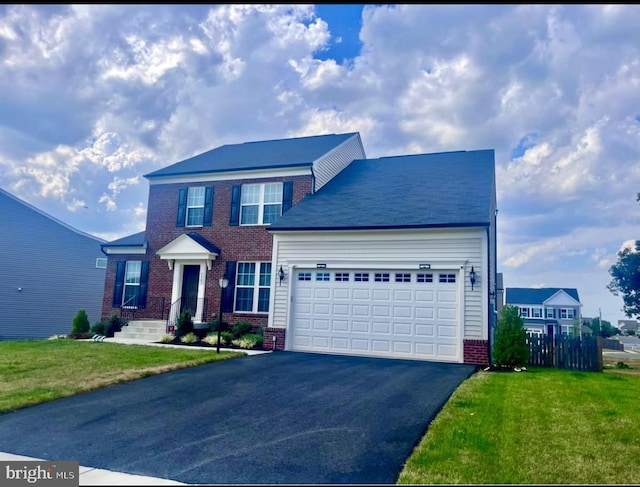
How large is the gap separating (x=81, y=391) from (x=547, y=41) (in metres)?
10.1

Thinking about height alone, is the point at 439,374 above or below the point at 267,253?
below

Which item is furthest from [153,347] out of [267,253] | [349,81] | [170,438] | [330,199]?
[349,81]

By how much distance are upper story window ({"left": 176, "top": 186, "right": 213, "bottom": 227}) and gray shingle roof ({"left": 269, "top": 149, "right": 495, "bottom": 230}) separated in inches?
165

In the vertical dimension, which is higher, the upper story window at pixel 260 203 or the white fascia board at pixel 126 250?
the upper story window at pixel 260 203

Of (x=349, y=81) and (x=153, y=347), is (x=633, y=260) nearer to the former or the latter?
(x=349, y=81)

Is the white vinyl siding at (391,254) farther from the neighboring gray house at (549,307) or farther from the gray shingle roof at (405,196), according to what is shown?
the neighboring gray house at (549,307)

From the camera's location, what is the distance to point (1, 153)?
58.4 ft

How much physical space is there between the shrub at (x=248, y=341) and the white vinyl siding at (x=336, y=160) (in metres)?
6.01

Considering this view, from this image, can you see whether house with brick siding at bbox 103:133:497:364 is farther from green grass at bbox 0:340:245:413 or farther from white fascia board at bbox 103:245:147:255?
green grass at bbox 0:340:245:413

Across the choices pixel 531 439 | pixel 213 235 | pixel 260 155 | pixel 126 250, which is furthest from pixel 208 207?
pixel 531 439

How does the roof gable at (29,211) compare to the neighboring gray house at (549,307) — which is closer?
the roof gable at (29,211)

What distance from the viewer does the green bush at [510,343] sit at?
10906 mm

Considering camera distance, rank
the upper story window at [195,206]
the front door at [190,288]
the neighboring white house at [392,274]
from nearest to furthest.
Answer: the neighboring white house at [392,274] < the front door at [190,288] < the upper story window at [195,206]

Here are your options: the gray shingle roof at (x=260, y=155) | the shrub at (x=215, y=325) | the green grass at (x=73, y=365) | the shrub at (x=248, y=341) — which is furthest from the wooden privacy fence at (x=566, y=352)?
the shrub at (x=215, y=325)
